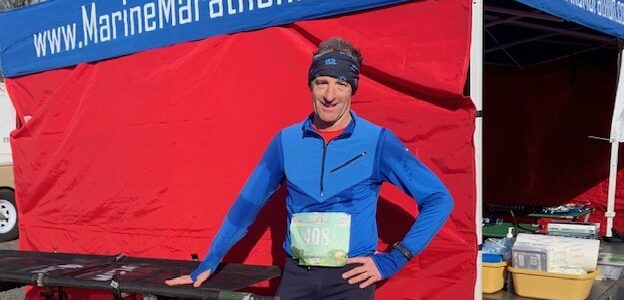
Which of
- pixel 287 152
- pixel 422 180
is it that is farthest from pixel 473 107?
pixel 287 152

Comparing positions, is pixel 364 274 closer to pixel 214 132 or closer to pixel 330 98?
pixel 330 98

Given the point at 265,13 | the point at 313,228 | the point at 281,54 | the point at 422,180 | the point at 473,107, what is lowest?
the point at 313,228

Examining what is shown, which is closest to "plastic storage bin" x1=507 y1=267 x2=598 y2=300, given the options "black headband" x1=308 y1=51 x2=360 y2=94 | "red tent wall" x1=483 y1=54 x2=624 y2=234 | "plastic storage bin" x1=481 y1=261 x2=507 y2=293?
"plastic storage bin" x1=481 y1=261 x2=507 y2=293

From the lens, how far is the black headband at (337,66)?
7.49 ft

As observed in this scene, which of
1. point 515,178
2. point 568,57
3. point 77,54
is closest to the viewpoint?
point 77,54

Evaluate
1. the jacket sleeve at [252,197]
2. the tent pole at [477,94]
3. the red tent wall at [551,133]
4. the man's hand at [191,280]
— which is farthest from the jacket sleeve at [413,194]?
the red tent wall at [551,133]

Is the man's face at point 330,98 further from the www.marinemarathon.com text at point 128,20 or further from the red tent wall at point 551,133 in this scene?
the red tent wall at point 551,133

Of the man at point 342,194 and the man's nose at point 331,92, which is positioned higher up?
the man's nose at point 331,92

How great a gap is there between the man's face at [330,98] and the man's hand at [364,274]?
0.55 m

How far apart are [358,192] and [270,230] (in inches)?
51.2

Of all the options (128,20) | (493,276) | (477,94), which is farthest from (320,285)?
(128,20)

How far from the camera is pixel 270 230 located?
3523 millimetres

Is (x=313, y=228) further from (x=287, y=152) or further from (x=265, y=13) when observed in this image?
(x=265, y=13)

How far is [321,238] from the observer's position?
89.4 inches
